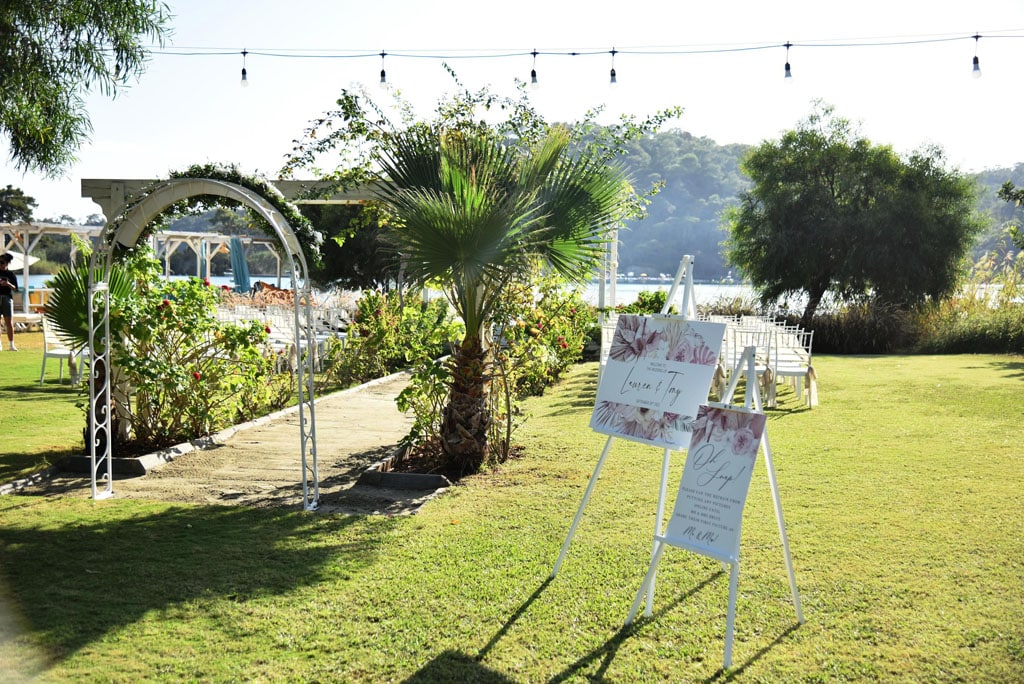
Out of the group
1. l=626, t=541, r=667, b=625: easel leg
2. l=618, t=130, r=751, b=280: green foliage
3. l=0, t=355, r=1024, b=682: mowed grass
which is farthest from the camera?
l=618, t=130, r=751, b=280: green foliage

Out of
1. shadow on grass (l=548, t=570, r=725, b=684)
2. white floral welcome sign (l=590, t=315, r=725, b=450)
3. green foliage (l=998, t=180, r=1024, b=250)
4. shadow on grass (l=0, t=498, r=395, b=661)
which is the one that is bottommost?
shadow on grass (l=548, t=570, r=725, b=684)

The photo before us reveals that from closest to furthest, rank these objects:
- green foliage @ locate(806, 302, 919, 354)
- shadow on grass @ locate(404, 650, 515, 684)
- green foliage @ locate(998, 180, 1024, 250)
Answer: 1. shadow on grass @ locate(404, 650, 515, 684)
2. green foliage @ locate(998, 180, 1024, 250)
3. green foliage @ locate(806, 302, 919, 354)

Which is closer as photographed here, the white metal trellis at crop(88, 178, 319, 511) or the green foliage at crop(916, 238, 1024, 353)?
the white metal trellis at crop(88, 178, 319, 511)

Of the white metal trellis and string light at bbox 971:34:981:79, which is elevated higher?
string light at bbox 971:34:981:79

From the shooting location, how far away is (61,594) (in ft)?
13.9

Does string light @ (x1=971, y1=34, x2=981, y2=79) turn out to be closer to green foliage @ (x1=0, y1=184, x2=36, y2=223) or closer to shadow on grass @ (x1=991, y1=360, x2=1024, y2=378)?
shadow on grass @ (x1=991, y1=360, x2=1024, y2=378)

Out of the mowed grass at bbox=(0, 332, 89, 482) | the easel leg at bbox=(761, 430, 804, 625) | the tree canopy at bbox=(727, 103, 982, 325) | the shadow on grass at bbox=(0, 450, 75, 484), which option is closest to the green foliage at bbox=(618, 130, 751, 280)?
the tree canopy at bbox=(727, 103, 982, 325)

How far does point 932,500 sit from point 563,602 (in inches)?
126

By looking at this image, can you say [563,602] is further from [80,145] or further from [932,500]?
[80,145]

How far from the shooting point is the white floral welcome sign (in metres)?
4.03

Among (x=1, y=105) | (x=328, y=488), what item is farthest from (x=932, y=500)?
(x=1, y=105)

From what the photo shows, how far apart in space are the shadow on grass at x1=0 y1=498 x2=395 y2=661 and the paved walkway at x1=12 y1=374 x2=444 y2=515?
12.8 inches

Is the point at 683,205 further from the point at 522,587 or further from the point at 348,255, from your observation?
the point at 522,587

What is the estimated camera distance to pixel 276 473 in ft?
22.5
